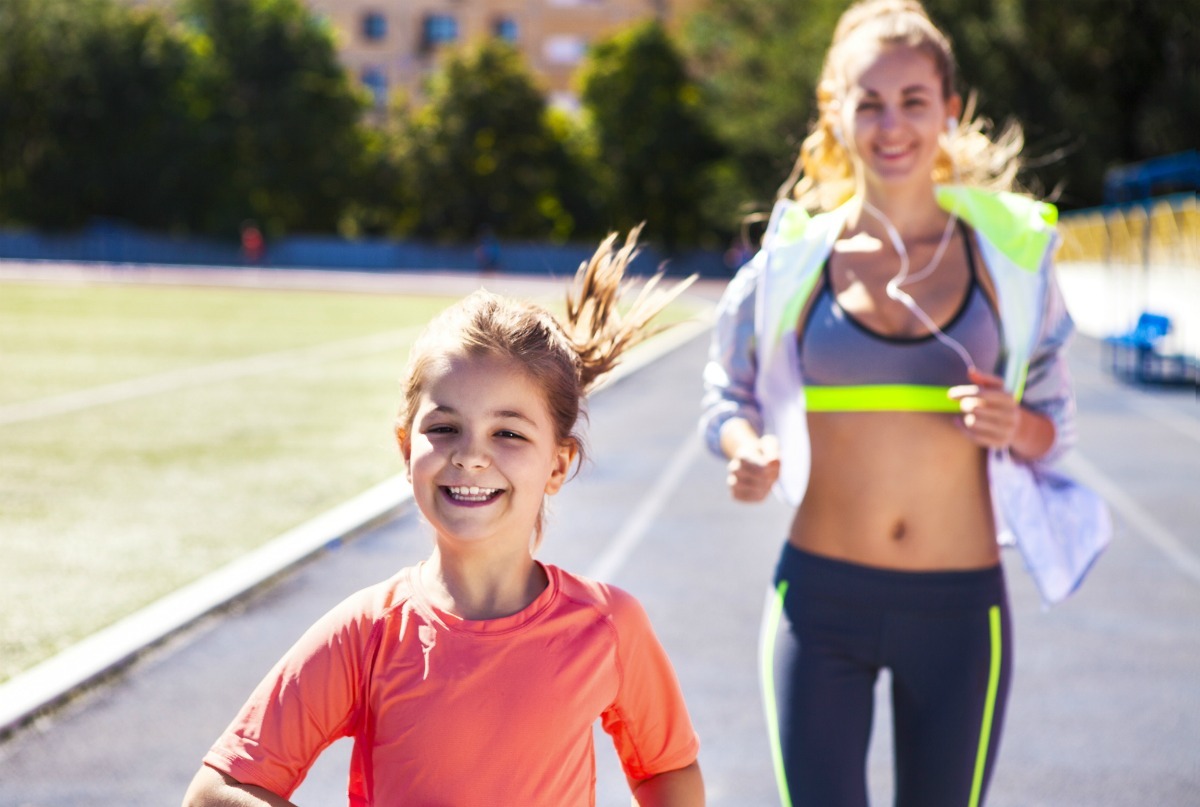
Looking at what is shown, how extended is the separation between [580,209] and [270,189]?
14.2 m

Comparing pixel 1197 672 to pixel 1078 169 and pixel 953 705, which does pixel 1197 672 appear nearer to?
pixel 953 705

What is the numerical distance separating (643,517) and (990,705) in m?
→ 6.69

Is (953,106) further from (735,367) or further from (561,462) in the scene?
(561,462)

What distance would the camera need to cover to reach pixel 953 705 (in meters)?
2.92

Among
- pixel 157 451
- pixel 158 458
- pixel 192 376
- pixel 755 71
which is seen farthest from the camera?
pixel 755 71

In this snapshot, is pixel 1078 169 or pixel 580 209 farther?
pixel 580 209

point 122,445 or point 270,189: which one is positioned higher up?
point 122,445

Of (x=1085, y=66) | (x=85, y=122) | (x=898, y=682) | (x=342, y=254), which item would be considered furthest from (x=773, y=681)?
(x=85, y=122)

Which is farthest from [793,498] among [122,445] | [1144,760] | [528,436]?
[122,445]

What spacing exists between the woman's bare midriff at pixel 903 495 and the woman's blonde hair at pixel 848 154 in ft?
2.16

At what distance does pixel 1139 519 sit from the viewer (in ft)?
31.7

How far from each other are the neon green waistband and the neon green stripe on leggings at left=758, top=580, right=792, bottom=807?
0.38 m

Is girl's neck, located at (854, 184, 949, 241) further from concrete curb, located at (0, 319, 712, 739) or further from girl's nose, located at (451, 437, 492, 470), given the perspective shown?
girl's nose, located at (451, 437, 492, 470)

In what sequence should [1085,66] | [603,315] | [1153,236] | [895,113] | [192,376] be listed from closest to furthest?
[603,315]
[895,113]
[192,376]
[1153,236]
[1085,66]
